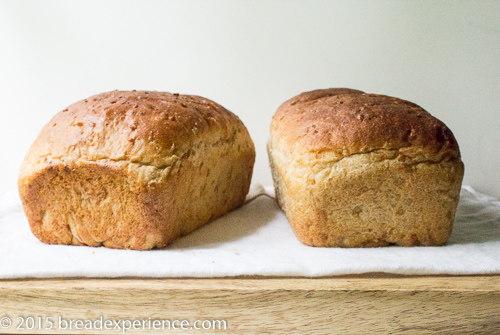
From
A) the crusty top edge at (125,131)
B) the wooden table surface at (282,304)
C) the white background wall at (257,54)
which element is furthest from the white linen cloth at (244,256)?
the white background wall at (257,54)

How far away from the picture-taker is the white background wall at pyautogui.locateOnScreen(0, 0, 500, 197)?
2.09 metres

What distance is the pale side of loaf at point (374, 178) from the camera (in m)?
1.19

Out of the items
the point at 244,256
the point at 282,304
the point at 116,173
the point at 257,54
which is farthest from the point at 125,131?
the point at 257,54

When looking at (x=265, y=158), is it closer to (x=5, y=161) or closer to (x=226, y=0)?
(x=226, y=0)

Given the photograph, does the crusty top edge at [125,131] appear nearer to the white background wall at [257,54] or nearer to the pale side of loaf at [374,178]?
the pale side of loaf at [374,178]

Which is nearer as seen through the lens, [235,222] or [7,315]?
[7,315]

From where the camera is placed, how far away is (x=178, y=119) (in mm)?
1283

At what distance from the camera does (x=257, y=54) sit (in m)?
2.14

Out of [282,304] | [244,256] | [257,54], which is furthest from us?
[257,54]

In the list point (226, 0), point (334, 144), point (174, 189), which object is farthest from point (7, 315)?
point (226, 0)

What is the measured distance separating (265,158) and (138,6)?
949mm

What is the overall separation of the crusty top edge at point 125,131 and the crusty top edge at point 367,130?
12.4 inches

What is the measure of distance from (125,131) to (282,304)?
2.00 feet

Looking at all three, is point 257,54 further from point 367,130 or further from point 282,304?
point 282,304
